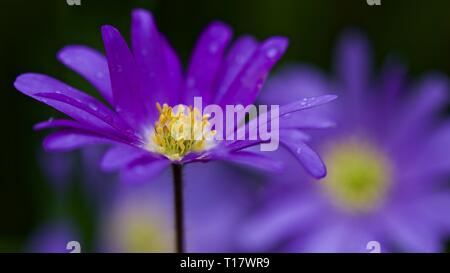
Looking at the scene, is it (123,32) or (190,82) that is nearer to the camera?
(190,82)

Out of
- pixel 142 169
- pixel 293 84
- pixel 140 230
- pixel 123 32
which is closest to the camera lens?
pixel 142 169

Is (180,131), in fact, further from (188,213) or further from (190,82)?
(188,213)

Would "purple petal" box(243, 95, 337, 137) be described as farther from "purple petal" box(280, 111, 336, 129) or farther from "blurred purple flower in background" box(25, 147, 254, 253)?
"blurred purple flower in background" box(25, 147, 254, 253)

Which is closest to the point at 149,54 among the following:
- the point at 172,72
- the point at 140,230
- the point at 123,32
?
the point at 172,72

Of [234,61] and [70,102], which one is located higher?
[234,61]

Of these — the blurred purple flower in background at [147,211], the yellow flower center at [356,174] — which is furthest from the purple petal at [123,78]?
the yellow flower center at [356,174]
